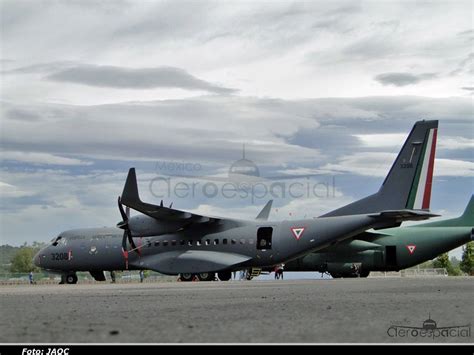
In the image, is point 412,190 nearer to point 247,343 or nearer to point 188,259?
point 188,259

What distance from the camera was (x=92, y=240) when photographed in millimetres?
46500

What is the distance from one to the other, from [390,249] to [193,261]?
638 inches

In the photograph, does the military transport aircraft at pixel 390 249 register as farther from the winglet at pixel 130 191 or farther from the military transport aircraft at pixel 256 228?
the winglet at pixel 130 191

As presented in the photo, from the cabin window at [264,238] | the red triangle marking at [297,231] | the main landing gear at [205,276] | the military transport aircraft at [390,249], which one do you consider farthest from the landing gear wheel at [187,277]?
the military transport aircraft at [390,249]

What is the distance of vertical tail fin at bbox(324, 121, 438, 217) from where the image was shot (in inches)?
1601

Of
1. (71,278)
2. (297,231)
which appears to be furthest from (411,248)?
(71,278)

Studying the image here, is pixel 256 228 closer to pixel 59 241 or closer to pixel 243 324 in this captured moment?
pixel 59 241

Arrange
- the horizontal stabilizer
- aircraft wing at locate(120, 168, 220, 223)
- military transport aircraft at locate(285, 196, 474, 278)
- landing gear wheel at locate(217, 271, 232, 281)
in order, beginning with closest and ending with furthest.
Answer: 1. the horizontal stabilizer
2. aircraft wing at locate(120, 168, 220, 223)
3. landing gear wheel at locate(217, 271, 232, 281)
4. military transport aircraft at locate(285, 196, 474, 278)

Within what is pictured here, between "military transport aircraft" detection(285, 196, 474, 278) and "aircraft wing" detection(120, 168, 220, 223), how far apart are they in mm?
10820

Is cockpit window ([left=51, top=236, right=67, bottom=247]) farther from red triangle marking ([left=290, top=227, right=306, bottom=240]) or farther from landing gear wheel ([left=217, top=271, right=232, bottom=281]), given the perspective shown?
red triangle marking ([left=290, top=227, right=306, bottom=240])

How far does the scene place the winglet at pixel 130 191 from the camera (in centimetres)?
3732

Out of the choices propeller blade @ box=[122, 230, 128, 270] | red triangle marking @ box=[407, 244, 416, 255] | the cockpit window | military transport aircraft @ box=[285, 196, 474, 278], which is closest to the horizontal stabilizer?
military transport aircraft @ box=[285, 196, 474, 278]

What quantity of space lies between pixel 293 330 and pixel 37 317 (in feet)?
17.0

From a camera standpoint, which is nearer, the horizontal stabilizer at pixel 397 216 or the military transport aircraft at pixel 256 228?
the horizontal stabilizer at pixel 397 216
